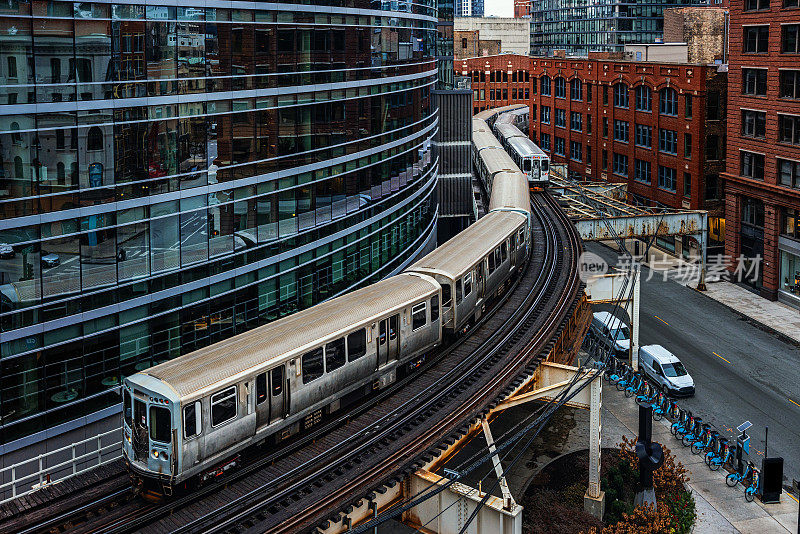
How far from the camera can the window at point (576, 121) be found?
91188mm

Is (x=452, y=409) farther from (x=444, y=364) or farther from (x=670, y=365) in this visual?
(x=670, y=365)

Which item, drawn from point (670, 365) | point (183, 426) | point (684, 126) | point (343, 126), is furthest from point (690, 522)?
point (684, 126)

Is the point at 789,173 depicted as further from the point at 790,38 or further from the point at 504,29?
the point at 504,29

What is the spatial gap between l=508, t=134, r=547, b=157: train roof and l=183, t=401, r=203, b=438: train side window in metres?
53.1

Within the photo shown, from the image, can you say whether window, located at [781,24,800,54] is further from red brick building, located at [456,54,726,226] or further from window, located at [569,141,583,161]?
window, located at [569,141,583,161]

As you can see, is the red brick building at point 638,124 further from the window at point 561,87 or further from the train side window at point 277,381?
the train side window at point 277,381

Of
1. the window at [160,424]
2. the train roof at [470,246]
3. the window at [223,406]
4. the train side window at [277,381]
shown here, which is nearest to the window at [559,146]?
the train roof at [470,246]

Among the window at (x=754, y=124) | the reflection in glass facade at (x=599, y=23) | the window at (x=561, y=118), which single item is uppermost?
the reflection in glass facade at (x=599, y=23)

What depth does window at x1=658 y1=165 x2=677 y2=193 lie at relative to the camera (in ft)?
236

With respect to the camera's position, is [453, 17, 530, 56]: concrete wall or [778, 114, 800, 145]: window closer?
[778, 114, 800, 145]: window

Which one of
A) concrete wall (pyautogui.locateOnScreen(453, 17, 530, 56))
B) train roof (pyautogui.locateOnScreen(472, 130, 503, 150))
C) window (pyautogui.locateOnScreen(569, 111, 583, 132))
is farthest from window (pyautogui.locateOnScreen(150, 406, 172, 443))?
concrete wall (pyautogui.locateOnScreen(453, 17, 530, 56))

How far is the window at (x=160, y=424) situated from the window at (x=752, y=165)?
48.9 meters

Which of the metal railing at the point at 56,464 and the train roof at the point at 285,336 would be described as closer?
the train roof at the point at 285,336

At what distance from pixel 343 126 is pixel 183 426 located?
19648 mm
